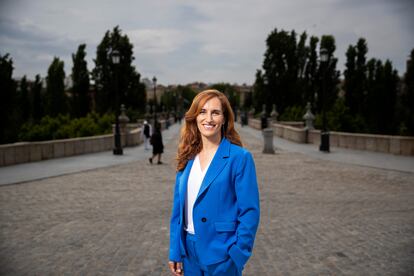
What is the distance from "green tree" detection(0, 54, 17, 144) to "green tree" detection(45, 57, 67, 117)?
993 inches

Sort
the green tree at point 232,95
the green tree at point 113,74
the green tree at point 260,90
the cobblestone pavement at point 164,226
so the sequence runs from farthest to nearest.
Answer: the green tree at point 232,95, the green tree at point 260,90, the green tree at point 113,74, the cobblestone pavement at point 164,226

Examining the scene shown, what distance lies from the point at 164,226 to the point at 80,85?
4239 cm

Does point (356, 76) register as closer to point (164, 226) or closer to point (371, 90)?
point (371, 90)

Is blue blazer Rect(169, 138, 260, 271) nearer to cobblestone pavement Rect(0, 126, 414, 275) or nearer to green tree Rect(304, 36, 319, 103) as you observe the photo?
cobblestone pavement Rect(0, 126, 414, 275)

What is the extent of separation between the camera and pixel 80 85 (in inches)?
1796

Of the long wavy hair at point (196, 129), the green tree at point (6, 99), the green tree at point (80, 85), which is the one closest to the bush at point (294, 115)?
the green tree at point (80, 85)

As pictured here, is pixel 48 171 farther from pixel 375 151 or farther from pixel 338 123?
pixel 338 123

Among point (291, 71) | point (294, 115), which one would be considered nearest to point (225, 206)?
point (294, 115)

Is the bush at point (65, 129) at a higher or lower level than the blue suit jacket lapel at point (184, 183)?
lower

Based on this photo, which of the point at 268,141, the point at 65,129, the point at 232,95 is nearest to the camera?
the point at 268,141

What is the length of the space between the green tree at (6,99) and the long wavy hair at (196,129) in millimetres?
19059

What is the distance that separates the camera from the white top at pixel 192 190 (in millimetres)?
2414

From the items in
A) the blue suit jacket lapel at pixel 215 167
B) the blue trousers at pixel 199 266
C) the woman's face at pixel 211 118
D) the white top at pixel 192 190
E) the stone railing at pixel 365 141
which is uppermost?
the woman's face at pixel 211 118

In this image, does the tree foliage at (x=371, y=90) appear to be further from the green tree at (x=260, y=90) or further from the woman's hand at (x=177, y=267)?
the woman's hand at (x=177, y=267)
